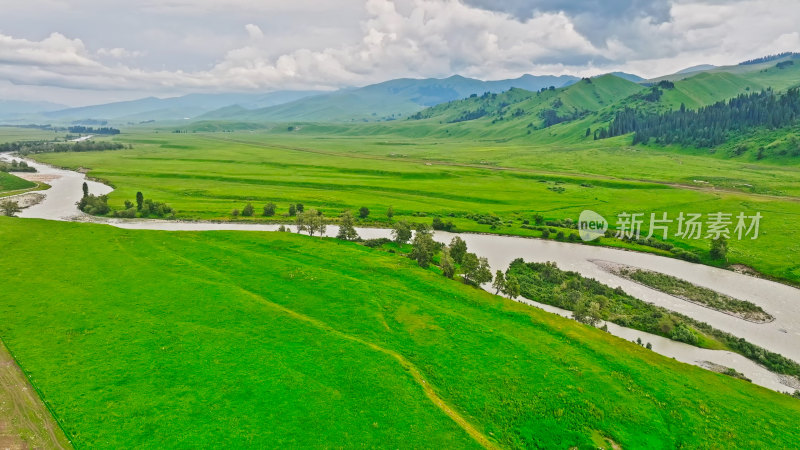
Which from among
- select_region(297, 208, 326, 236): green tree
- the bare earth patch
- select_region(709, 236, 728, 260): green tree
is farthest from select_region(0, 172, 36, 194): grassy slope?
select_region(709, 236, 728, 260): green tree

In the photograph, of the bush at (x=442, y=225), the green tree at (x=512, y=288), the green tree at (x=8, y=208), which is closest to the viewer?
the green tree at (x=512, y=288)

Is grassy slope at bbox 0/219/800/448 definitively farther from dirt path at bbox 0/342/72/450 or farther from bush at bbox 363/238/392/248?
bush at bbox 363/238/392/248

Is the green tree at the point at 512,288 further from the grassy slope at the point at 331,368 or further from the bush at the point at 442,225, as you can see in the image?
the bush at the point at 442,225

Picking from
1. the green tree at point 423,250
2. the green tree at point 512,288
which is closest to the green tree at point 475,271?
the green tree at point 512,288

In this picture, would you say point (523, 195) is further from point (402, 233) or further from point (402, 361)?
point (402, 361)

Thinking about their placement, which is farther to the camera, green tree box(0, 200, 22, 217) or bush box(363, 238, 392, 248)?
green tree box(0, 200, 22, 217)
